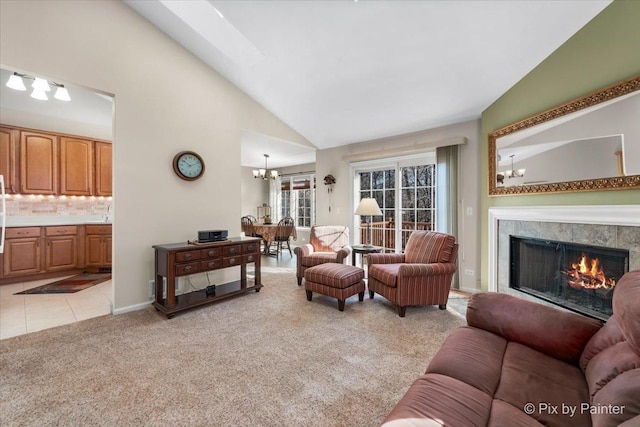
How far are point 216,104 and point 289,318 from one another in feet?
10.0

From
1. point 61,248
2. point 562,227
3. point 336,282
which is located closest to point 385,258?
point 336,282

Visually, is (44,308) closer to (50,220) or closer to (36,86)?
(50,220)

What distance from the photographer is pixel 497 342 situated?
148cm

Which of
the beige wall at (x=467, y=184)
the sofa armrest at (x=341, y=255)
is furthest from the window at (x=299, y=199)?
the sofa armrest at (x=341, y=255)

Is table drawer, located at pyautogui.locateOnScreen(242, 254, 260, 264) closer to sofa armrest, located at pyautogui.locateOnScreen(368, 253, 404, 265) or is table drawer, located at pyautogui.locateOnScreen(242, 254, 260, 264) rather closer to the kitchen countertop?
sofa armrest, located at pyautogui.locateOnScreen(368, 253, 404, 265)

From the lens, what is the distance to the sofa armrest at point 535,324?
1.33 m

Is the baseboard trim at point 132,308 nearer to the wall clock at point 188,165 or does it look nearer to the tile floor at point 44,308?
the tile floor at point 44,308

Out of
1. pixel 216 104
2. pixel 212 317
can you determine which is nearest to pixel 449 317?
pixel 212 317

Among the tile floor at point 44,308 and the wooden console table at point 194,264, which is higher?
the wooden console table at point 194,264

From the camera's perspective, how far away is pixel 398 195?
15.3 feet

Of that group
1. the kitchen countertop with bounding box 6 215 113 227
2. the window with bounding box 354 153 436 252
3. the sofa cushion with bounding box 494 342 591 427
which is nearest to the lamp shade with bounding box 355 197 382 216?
the window with bounding box 354 153 436 252

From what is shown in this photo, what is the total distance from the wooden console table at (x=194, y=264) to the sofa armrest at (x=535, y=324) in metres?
2.69

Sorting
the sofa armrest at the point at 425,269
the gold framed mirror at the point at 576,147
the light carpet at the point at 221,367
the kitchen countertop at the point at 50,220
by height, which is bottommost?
the light carpet at the point at 221,367

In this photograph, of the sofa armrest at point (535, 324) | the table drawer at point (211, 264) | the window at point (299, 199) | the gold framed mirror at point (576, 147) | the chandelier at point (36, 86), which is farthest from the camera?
the window at point (299, 199)
